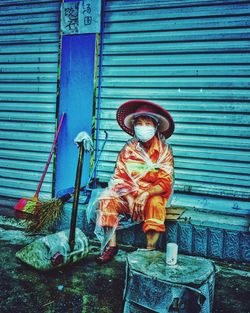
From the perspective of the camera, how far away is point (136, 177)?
165 inches

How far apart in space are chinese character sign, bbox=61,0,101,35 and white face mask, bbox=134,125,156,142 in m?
2.25

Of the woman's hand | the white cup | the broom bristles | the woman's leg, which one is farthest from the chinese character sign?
the white cup

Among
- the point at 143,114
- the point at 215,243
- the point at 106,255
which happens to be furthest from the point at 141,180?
the point at 215,243

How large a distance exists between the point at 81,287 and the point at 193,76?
336 centimetres

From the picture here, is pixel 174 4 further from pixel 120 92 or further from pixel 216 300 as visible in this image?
pixel 216 300

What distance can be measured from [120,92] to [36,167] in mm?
2044

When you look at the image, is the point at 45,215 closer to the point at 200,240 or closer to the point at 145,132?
the point at 145,132

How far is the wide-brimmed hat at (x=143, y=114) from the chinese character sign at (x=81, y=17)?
1847 millimetres

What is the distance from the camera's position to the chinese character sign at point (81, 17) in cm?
541

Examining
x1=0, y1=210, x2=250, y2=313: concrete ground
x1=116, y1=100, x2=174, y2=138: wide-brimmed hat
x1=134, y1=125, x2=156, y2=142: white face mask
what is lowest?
x1=0, y1=210, x2=250, y2=313: concrete ground

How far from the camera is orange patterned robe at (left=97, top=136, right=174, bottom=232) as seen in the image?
13.0ft

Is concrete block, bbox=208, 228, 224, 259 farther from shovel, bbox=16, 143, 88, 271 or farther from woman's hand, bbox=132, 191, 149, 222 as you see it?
shovel, bbox=16, 143, 88, 271

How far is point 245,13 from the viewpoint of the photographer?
4.66m

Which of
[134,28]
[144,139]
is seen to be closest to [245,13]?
[134,28]
